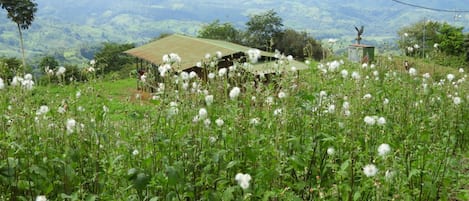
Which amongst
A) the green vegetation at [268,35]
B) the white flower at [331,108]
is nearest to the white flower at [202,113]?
the white flower at [331,108]

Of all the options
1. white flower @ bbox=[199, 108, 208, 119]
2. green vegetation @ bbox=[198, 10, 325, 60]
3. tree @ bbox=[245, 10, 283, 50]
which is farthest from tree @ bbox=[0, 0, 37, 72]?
white flower @ bbox=[199, 108, 208, 119]

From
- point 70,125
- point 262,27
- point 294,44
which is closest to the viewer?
point 70,125

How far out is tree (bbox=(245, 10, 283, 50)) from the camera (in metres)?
55.9

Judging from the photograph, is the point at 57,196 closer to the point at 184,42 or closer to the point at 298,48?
the point at 184,42

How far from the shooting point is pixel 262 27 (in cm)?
5688

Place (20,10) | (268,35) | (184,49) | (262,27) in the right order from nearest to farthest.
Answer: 1. (184,49)
2. (20,10)
3. (268,35)
4. (262,27)

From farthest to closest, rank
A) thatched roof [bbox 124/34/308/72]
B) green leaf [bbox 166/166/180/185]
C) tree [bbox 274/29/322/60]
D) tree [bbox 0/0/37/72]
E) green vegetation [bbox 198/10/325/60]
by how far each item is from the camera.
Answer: green vegetation [bbox 198/10/325/60] → tree [bbox 274/29/322/60] → tree [bbox 0/0/37/72] → thatched roof [bbox 124/34/308/72] → green leaf [bbox 166/166/180/185]

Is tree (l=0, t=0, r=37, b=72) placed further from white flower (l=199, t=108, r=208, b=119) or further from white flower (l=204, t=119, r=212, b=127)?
white flower (l=199, t=108, r=208, b=119)

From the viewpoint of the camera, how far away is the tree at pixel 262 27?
183 ft

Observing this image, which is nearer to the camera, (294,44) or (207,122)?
(207,122)

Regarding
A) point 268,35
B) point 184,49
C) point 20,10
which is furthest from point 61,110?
point 268,35

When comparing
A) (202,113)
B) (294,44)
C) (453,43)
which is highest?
(202,113)

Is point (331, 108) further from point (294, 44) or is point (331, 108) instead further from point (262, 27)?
point (262, 27)

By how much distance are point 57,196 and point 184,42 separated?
24014 millimetres
